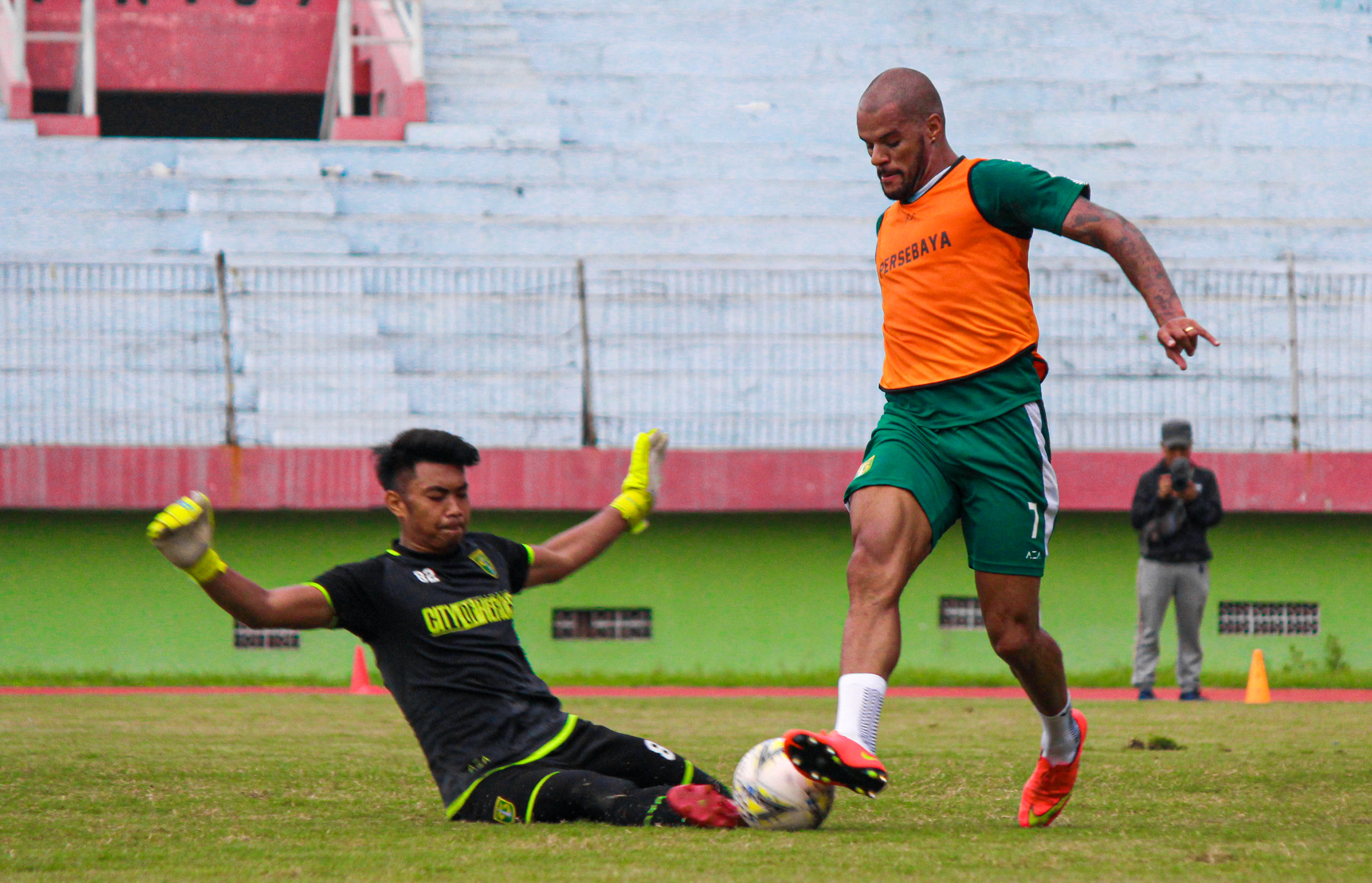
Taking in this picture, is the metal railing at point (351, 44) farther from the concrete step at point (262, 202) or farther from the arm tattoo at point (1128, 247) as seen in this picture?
the arm tattoo at point (1128, 247)

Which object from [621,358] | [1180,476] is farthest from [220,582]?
[621,358]

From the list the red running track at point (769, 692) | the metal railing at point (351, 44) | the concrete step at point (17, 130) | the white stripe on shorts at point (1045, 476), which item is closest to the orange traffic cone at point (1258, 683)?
the red running track at point (769, 692)

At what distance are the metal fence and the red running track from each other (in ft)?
6.56

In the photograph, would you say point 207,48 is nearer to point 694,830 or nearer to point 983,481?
point 983,481

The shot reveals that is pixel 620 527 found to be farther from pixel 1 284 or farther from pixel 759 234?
pixel 759 234

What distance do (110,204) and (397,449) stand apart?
12.0m

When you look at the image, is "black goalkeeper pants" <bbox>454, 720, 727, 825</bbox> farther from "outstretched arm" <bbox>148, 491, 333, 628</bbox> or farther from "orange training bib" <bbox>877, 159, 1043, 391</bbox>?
"orange training bib" <bbox>877, 159, 1043, 391</bbox>

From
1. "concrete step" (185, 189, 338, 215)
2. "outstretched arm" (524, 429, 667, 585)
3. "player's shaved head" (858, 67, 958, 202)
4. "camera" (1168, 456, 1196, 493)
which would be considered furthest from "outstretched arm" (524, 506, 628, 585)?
"concrete step" (185, 189, 338, 215)

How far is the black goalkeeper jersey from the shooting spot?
173 inches

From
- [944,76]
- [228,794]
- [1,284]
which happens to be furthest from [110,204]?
[228,794]

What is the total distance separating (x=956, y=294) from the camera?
14.4 ft

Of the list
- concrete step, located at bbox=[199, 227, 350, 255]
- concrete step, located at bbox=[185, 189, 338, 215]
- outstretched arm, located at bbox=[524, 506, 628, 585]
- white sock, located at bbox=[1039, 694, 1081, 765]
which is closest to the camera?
white sock, located at bbox=[1039, 694, 1081, 765]

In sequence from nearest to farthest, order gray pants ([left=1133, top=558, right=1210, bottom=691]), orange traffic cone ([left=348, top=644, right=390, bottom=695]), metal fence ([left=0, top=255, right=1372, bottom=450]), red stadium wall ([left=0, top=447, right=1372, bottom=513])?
gray pants ([left=1133, top=558, right=1210, bottom=691]) → orange traffic cone ([left=348, top=644, right=390, bottom=695]) → red stadium wall ([left=0, top=447, right=1372, bottom=513]) → metal fence ([left=0, top=255, right=1372, bottom=450])

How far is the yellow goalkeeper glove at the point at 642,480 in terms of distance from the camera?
5059 millimetres
